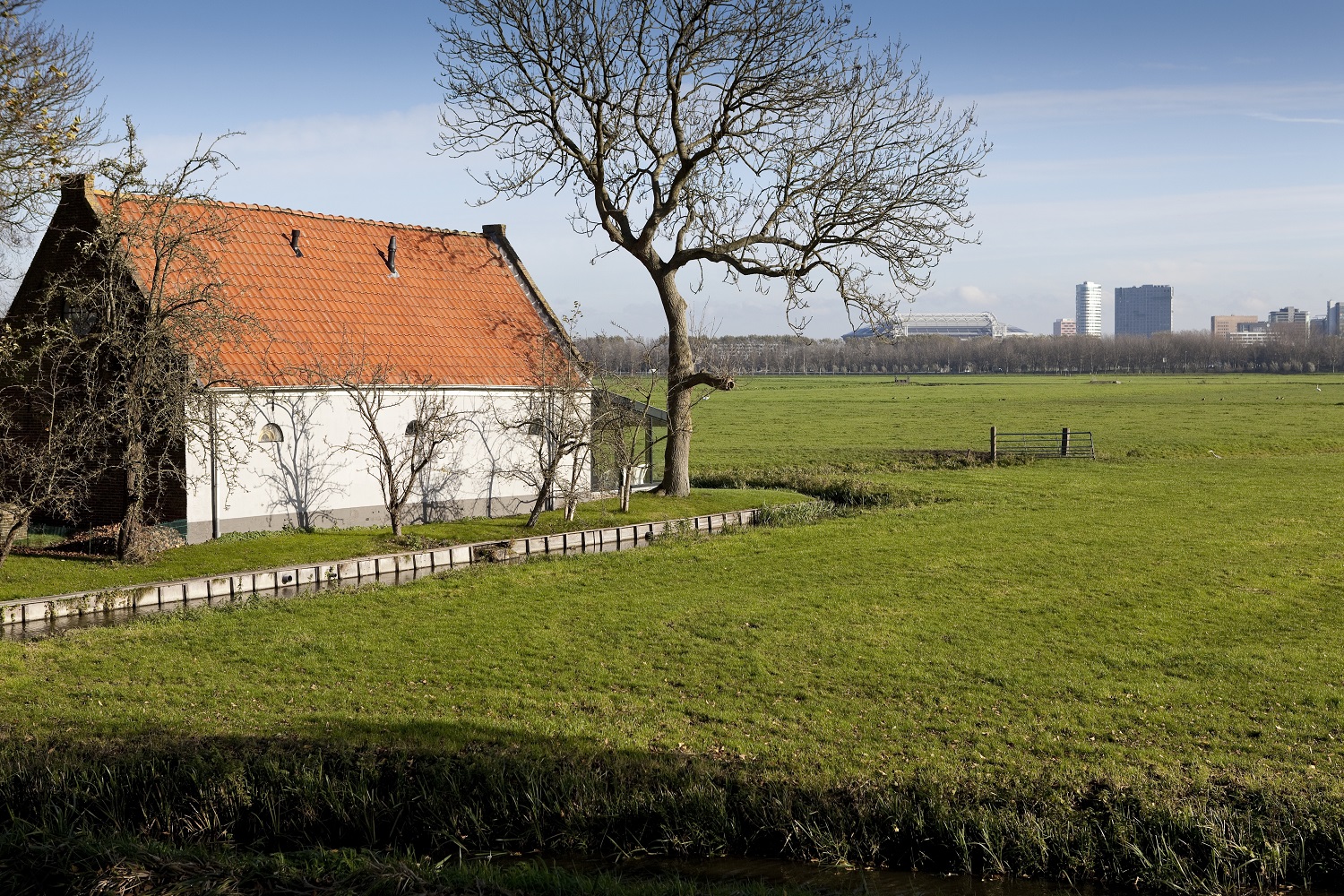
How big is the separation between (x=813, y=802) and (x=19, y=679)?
8.36 m

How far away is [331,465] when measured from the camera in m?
20.9

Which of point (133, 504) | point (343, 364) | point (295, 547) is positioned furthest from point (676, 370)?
point (133, 504)

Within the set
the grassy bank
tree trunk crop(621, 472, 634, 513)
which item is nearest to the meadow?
the grassy bank

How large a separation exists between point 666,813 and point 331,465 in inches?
563

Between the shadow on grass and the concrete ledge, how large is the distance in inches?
260

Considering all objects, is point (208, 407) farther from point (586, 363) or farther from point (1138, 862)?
point (1138, 862)

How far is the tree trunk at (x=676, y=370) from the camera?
26016 mm

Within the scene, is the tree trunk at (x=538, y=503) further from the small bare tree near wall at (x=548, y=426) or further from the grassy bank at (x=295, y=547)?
the grassy bank at (x=295, y=547)

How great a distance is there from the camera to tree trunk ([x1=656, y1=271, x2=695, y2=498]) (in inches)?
1024

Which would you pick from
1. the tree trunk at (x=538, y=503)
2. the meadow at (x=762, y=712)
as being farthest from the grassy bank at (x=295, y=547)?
the meadow at (x=762, y=712)

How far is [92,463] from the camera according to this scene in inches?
746

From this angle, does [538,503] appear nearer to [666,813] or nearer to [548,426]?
[548,426]

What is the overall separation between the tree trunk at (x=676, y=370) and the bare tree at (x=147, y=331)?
972cm

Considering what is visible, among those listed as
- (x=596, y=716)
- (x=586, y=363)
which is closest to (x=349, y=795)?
(x=596, y=716)
